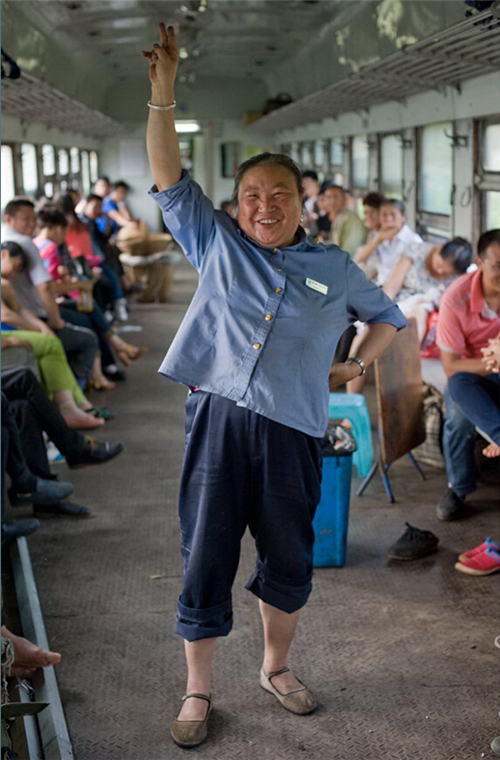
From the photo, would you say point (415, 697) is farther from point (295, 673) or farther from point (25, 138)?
Result: point (25, 138)

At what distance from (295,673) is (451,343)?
1968 mm

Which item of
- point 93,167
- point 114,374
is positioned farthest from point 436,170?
point 93,167

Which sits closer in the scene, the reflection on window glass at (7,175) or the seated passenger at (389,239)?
the seated passenger at (389,239)

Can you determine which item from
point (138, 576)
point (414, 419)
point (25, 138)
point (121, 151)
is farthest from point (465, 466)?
point (121, 151)

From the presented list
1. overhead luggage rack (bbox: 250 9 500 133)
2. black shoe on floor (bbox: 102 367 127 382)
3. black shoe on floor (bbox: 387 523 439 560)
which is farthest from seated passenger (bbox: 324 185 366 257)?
black shoe on floor (bbox: 387 523 439 560)

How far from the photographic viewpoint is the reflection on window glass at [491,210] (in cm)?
A: 621

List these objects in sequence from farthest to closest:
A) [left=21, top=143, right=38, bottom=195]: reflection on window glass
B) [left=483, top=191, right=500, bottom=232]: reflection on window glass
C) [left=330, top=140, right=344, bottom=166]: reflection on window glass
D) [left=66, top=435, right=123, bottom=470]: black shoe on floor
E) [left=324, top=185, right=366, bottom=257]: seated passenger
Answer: [left=330, top=140, right=344, bottom=166]: reflection on window glass → [left=21, top=143, right=38, bottom=195]: reflection on window glass → [left=324, top=185, right=366, bottom=257]: seated passenger → [left=483, top=191, right=500, bottom=232]: reflection on window glass → [left=66, top=435, right=123, bottom=470]: black shoe on floor

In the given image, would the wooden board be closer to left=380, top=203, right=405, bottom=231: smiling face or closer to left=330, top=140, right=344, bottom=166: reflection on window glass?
left=380, top=203, right=405, bottom=231: smiling face

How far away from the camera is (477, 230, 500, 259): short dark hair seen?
4.20 metres

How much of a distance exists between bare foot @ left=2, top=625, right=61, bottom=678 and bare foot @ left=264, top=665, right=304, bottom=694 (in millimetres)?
718

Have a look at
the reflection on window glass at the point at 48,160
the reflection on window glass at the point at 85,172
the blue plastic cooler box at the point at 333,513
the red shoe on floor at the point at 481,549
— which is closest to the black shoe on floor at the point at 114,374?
the blue plastic cooler box at the point at 333,513

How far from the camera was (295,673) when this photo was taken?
9.95ft

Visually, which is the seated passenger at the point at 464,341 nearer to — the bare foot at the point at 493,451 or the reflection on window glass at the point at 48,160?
the bare foot at the point at 493,451

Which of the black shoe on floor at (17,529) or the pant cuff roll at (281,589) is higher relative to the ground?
the pant cuff roll at (281,589)
